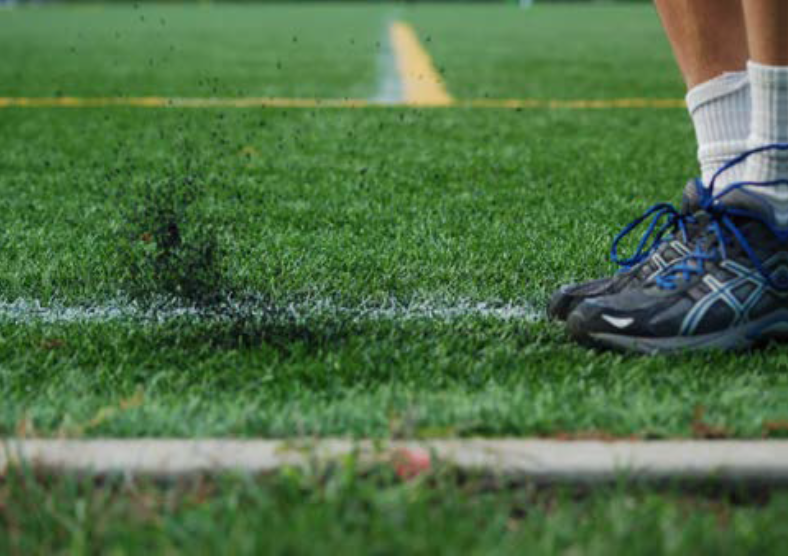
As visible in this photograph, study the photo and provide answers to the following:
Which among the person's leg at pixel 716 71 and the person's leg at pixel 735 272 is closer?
the person's leg at pixel 735 272

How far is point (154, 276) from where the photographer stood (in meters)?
2.11

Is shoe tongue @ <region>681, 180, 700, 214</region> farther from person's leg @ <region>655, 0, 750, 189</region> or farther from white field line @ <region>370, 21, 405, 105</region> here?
white field line @ <region>370, 21, 405, 105</region>

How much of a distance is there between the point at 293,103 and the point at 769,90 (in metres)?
4.06

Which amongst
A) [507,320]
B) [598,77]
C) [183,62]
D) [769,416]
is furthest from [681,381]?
[183,62]

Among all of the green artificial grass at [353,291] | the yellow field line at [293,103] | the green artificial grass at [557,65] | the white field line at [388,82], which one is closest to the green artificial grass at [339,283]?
the green artificial grass at [353,291]

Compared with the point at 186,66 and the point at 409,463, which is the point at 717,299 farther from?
the point at 186,66

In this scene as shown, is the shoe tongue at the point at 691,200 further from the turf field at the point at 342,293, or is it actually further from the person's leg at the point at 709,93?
the turf field at the point at 342,293

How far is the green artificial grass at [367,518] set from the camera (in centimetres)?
115

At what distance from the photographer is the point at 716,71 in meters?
2.03

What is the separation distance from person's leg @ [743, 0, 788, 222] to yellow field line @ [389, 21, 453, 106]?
1.02 metres

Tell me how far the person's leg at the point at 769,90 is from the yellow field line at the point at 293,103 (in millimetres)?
3664

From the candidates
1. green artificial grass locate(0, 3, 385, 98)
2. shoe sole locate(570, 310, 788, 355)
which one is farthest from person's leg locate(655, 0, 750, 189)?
green artificial grass locate(0, 3, 385, 98)

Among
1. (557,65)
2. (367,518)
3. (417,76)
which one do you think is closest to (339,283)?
(367,518)

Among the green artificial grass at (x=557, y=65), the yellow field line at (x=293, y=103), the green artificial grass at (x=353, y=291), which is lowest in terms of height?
the green artificial grass at (x=557, y=65)
